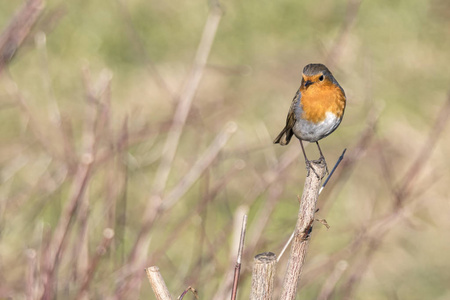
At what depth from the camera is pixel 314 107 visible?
111 inches

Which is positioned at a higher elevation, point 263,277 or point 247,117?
point 263,277

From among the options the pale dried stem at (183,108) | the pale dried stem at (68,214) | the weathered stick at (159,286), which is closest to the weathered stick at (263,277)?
the weathered stick at (159,286)

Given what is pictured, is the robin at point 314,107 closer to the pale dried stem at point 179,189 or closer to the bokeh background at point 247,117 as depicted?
the pale dried stem at point 179,189

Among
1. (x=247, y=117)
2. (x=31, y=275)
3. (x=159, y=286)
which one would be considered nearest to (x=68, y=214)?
(x=31, y=275)

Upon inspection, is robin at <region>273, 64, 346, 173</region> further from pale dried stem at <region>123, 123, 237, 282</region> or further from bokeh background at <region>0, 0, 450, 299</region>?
bokeh background at <region>0, 0, 450, 299</region>

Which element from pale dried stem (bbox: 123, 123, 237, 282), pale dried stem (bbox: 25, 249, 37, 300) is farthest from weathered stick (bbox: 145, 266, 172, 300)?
pale dried stem (bbox: 123, 123, 237, 282)

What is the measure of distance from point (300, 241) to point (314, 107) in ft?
3.31

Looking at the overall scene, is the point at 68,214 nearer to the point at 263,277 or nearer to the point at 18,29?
the point at 18,29

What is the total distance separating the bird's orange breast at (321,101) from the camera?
109 inches

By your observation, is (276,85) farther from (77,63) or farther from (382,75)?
(77,63)

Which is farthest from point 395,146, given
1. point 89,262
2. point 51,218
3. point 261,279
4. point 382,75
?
point 261,279

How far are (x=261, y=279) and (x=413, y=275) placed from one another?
4.40m

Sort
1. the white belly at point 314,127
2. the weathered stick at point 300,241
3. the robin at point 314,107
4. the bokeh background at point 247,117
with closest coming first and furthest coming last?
the weathered stick at point 300,241 → the white belly at point 314,127 → the robin at point 314,107 → the bokeh background at point 247,117

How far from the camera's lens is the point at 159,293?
70.5 inches
